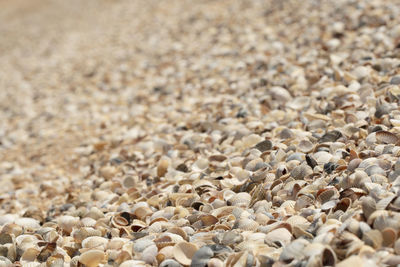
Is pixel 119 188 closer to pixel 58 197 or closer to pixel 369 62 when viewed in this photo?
pixel 58 197

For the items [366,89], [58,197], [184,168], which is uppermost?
[366,89]

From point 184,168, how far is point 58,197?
1.19 metres

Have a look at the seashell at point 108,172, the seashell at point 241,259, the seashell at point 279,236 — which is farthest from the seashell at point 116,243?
the seashell at point 108,172

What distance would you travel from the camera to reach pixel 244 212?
2.46 metres

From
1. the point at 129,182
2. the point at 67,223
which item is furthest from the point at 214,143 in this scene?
the point at 67,223

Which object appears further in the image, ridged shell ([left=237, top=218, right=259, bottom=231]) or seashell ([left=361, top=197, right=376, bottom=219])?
ridged shell ([left=237, top=218, right=259, bottom=231])

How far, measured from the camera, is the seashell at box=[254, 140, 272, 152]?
10.5 feet

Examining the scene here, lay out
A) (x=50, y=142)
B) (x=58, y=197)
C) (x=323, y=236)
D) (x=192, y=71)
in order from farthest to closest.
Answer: (x=192, y=71) → (x=50, y=142) → (x=58, y=197) → (x=323, y=236)

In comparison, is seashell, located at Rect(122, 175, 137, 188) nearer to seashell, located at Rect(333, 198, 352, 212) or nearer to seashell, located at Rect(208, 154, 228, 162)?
seashell, located at Rect(208, 154, 228, 162)

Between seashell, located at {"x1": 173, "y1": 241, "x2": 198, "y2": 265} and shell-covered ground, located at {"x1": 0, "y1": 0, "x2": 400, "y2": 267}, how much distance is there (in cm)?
1

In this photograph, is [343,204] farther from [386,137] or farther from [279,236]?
[386,137]

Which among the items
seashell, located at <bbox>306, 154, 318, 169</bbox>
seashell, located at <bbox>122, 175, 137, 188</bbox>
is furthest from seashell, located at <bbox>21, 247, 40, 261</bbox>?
seashell, located at <bbox>306, 154, 318, 169</bbox>

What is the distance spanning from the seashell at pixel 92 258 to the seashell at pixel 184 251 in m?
0.42

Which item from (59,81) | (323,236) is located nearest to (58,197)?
(323,236)
